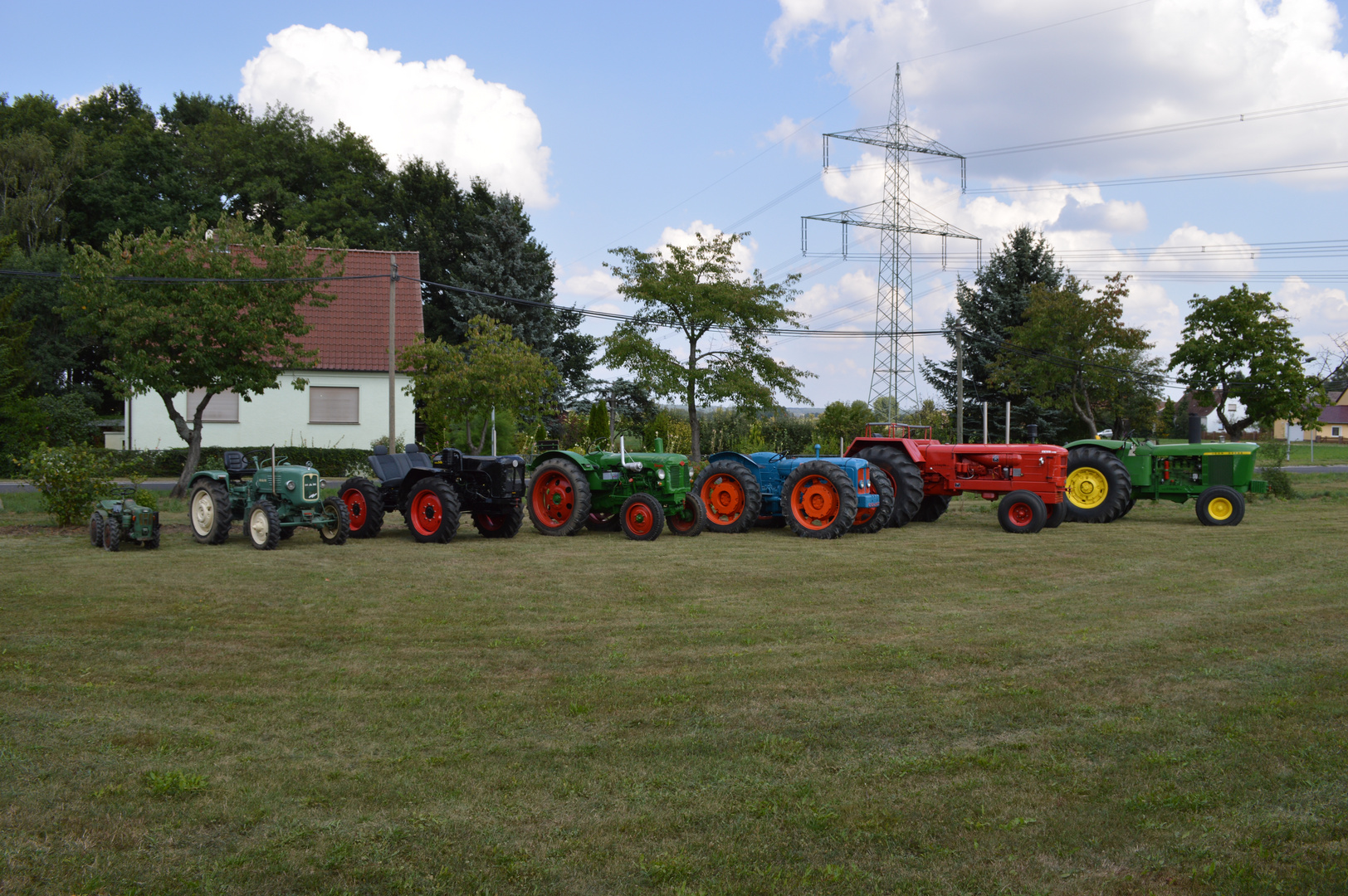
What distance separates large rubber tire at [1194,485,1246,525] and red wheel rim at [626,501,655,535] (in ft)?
27.6

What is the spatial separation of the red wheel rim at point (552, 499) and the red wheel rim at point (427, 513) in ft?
5.11

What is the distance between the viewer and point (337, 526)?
12.1m

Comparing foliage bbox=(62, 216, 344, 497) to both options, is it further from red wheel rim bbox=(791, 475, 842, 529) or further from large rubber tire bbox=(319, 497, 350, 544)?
red wheel rim bbox=(791, 475, 842, 529)

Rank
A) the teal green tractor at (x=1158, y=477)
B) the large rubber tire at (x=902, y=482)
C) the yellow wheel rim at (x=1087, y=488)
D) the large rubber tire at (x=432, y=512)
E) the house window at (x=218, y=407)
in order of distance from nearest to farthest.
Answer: the large rubber tire at (x=432, y=512) < the large rubber tire at (x=902, y=482) < the teal green tractor at (x=1158, y=477) < the yellow wheel rim at (x=1087, y=488) < the house window at (x=218, y=407)

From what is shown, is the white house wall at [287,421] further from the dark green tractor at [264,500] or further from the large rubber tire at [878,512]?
the large rubber tire at [878,512]

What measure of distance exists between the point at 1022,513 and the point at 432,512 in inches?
314

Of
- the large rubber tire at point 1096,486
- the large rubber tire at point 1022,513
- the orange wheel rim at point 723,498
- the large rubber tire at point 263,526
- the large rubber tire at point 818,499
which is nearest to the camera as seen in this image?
the large rubber tire at point 263,526

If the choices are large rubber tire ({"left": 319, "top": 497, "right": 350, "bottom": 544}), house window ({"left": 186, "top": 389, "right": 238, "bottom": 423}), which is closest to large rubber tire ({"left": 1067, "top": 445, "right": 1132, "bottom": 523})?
large rubber tire ({"left": 319, "top": 497, "right": 350, "bottom": 544})

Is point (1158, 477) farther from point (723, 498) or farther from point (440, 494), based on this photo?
point (440, 494)

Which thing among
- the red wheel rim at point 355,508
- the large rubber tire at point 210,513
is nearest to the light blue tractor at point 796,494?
the red wheel rim at point 355,508

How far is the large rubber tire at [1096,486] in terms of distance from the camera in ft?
50.3

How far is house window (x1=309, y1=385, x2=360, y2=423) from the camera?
94.3 ft

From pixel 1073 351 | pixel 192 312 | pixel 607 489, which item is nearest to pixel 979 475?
pixel 607 489

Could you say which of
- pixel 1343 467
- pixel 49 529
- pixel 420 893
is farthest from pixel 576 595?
pixel 1343 467
